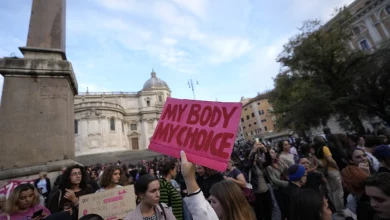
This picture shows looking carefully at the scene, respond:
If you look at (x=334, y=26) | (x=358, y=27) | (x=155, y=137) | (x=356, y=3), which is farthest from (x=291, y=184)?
(x=356, y=3)

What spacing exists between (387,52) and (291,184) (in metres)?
20.5

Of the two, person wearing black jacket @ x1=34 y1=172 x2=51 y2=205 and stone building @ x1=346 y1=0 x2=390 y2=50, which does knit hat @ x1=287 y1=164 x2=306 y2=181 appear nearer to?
person wearing black jacket @ x1=34 y1=172 x2=51 y2=205

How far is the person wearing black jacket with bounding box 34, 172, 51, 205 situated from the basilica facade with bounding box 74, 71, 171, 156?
135ft

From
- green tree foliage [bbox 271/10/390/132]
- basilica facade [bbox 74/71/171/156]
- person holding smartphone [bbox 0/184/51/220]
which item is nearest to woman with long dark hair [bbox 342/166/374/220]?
person holding smartphone [bbox 0/184/51/220]

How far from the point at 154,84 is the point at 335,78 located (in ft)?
168

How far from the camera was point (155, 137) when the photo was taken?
225 centimetres

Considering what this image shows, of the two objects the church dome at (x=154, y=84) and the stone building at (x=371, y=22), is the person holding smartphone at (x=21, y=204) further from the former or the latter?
the church dome at (x=154, y=84)

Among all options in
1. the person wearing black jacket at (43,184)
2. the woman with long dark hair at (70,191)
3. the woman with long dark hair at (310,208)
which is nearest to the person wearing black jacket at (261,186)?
the woman with long dark hair at (310,208)

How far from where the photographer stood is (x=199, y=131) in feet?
6.61

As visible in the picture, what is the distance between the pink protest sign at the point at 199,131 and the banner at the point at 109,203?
2.37ft

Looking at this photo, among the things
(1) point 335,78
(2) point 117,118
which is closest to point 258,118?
(2) point 117,118

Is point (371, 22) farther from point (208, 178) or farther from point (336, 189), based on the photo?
point (208, 178)

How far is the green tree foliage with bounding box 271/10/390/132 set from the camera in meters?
17.5

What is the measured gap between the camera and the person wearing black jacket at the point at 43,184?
11.3 feet
